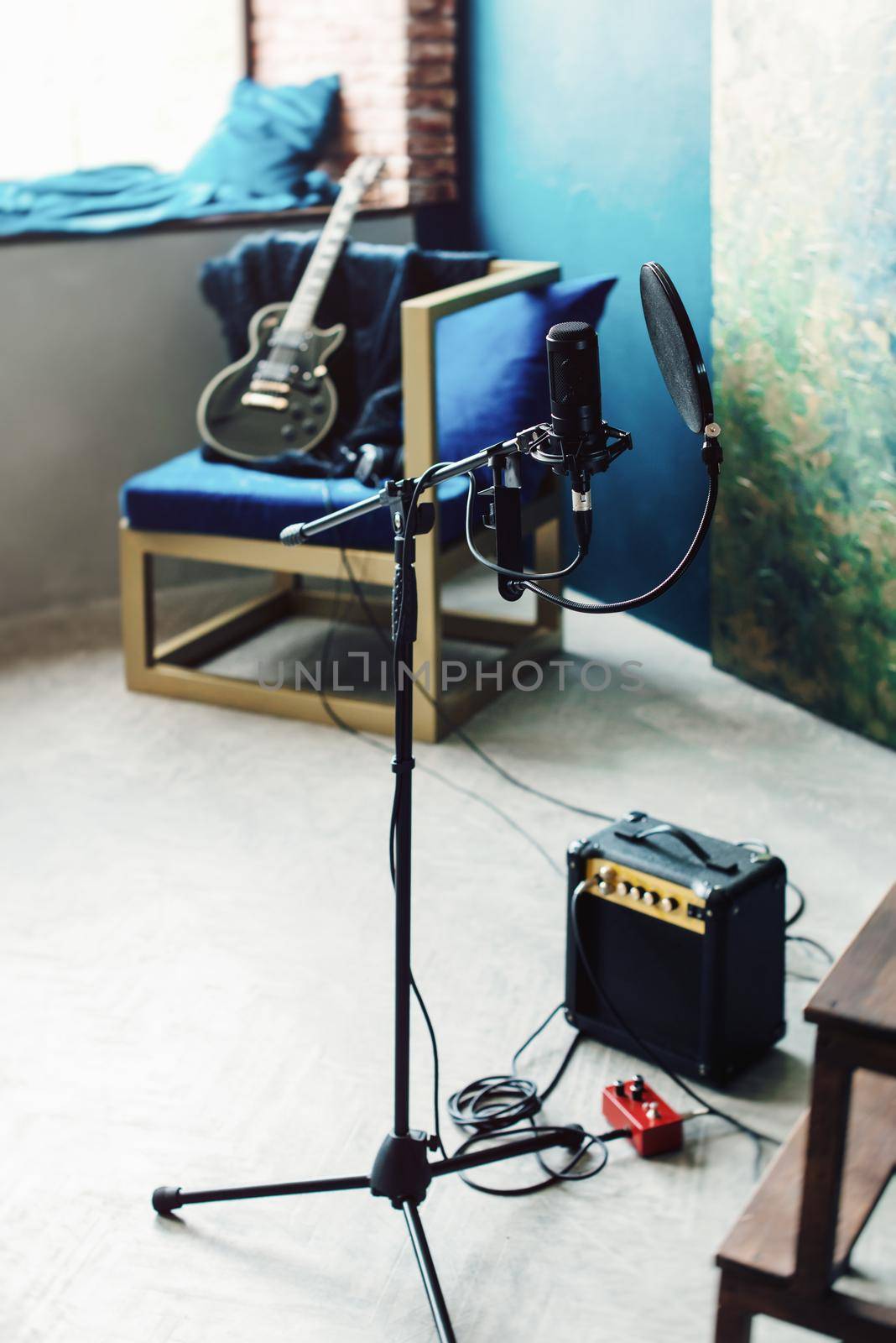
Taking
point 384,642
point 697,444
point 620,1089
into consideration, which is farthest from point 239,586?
point 620,1089

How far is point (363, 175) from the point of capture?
144 inches

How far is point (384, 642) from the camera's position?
3.58 m

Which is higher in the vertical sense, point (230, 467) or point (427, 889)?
point (230, 467)

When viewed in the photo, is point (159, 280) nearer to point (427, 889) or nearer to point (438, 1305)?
point (427, 889)

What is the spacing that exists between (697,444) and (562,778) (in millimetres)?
886

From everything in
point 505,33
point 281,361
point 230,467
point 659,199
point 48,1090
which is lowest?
point 48,1090

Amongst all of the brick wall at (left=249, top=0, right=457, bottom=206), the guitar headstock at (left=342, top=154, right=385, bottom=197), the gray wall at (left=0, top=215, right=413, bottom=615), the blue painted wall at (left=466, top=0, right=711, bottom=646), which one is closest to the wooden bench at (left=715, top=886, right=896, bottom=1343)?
the blue painted wall at (left=466, top=0, right=711, bottom=646)

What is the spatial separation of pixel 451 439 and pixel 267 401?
441 mm

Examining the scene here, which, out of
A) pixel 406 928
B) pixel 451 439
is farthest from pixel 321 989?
pixel 451 439

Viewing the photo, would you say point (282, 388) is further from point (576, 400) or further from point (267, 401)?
point (576, 400)

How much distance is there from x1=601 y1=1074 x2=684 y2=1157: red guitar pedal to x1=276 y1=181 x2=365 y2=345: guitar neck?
6.55 ft

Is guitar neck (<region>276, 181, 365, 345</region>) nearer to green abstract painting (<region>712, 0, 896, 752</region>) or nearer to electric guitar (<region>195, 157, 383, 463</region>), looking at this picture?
electric guitar (<region>195, 157, 383, 463</region>)

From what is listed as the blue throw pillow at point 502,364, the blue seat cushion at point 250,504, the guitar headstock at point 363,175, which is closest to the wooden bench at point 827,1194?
the blue seat cushion at point 250,504

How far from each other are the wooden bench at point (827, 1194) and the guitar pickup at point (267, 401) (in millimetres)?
2155
